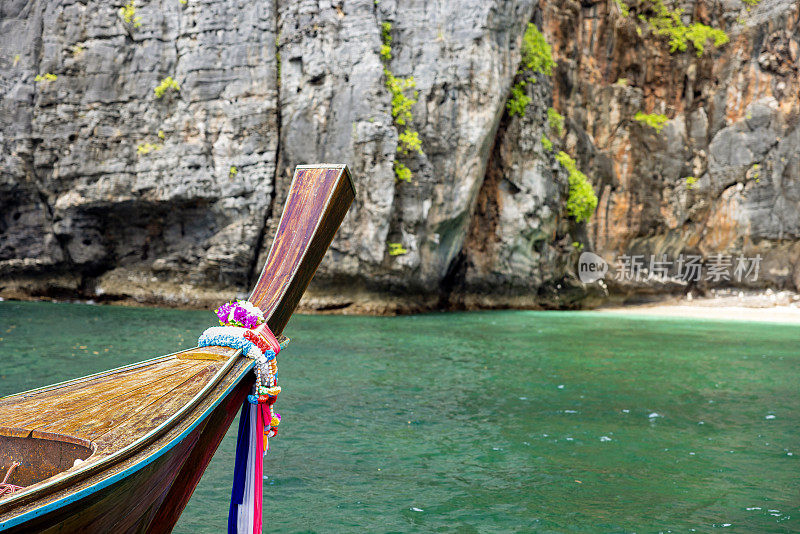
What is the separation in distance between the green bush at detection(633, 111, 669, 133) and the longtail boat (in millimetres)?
24428

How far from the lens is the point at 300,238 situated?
2.54 metres

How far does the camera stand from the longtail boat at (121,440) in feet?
4.64

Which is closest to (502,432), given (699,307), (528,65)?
(528,65)

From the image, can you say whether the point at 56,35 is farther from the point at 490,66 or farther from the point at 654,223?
the point at 654,223

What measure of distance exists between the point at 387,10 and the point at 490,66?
323 centimetres

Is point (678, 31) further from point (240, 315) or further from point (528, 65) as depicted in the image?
point (240, 315)

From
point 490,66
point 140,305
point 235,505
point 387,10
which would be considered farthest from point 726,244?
point 235,505

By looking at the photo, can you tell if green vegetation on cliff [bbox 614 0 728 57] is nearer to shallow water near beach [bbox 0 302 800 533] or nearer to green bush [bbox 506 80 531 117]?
green bush [bbox 506 80 531 117]

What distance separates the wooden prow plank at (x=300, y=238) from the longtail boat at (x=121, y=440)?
0.02 m

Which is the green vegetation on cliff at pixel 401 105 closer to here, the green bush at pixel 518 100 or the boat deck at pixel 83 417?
the green bush at pixel 518 100

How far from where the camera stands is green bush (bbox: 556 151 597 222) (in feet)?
71.0

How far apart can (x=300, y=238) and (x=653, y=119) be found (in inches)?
976

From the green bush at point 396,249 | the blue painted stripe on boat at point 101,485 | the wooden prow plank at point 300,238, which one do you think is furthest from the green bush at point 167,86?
the blue painted stripe on boat at point 101,485

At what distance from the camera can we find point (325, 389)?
6715mm
